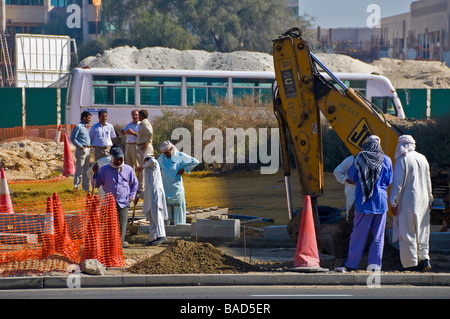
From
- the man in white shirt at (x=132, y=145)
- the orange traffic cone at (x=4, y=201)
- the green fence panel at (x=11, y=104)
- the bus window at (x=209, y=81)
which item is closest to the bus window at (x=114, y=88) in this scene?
the bus window at (x=209, y=81)

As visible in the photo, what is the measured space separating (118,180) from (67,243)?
1191 mm

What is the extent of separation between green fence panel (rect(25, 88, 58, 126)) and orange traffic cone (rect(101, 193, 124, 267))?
99.6 ft

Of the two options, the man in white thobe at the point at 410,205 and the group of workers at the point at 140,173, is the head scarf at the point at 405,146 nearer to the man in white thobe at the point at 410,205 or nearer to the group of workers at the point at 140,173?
the man in white thobe at the point at 410,205

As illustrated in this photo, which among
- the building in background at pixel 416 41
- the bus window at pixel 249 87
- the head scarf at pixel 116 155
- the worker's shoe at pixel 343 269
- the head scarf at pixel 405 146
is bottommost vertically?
the worker's shoe at pixel 343 269

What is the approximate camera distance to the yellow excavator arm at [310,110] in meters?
11.5

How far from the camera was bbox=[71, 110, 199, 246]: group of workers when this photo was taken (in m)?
12.0

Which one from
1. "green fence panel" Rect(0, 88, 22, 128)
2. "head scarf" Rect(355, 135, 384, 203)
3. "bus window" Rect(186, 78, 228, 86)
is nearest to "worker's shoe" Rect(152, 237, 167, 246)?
"head scarf" Rect(355, 135, 384, 203)

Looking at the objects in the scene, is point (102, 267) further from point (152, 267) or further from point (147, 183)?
point (147, 183)

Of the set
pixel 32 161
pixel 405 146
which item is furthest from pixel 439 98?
pixel 405 146

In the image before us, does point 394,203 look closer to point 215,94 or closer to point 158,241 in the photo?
point 158,241

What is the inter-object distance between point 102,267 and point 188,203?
26.6ft

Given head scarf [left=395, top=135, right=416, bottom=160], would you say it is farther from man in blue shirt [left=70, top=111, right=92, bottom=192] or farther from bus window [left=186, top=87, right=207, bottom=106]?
bus window [left=186, top=87, right=207, bottom=106]

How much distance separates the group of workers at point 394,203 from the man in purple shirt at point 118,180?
11.6 feet

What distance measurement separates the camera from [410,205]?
10352 mm
